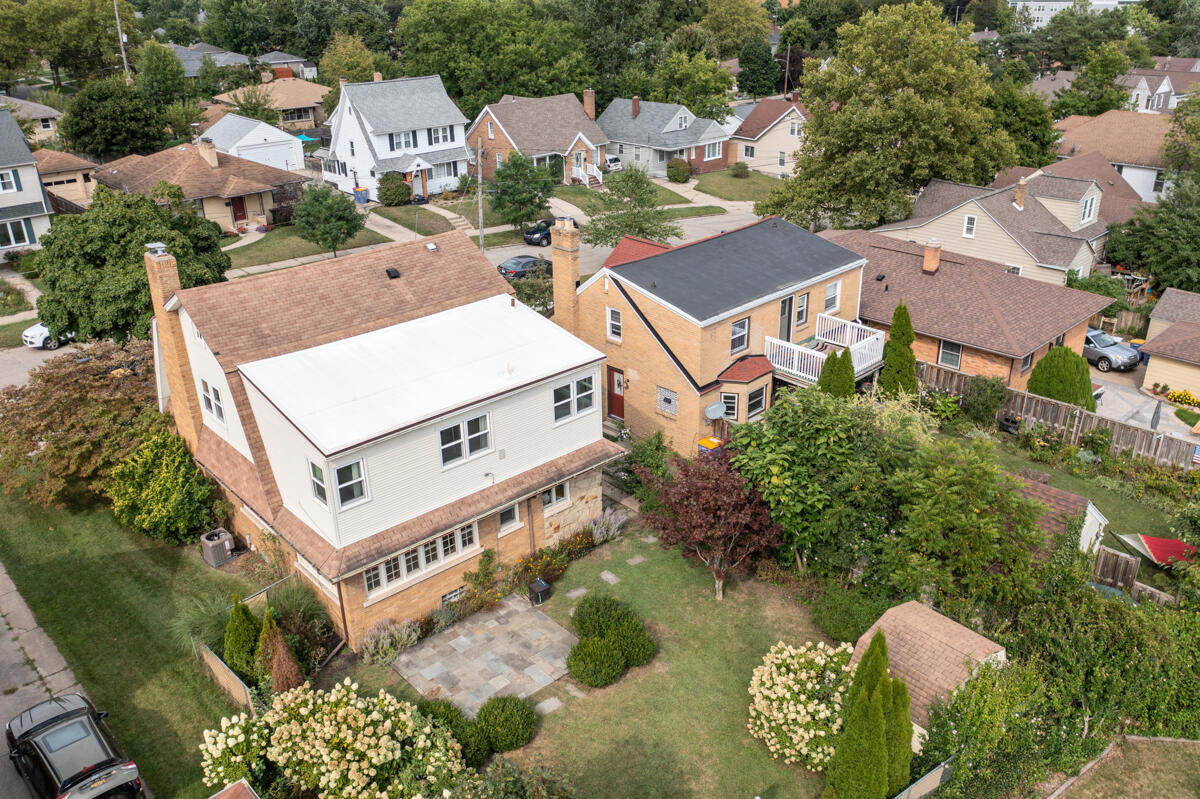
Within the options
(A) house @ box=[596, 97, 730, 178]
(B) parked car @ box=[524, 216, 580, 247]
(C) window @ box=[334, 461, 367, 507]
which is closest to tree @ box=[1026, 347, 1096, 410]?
(C) window @ box=[334, 461, 367, 507]

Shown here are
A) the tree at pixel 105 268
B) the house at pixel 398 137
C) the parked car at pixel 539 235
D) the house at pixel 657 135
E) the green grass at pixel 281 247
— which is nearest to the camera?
the tree at pixel 105 268

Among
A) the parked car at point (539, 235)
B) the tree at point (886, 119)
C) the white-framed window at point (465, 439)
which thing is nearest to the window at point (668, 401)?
the white-framed window at point (465, 439)

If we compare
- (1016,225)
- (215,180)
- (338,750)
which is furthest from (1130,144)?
(338,750)

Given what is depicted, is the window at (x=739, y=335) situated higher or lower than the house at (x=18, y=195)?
lower

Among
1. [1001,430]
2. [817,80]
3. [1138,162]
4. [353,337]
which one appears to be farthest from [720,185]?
[353,337]

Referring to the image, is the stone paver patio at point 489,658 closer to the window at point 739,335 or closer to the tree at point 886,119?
the window at point 739,335

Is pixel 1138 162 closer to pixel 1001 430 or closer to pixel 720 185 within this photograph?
pixel 720 185
